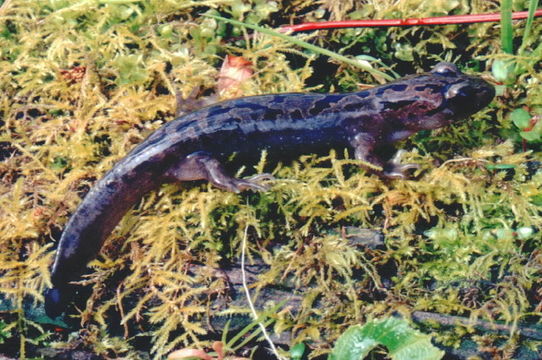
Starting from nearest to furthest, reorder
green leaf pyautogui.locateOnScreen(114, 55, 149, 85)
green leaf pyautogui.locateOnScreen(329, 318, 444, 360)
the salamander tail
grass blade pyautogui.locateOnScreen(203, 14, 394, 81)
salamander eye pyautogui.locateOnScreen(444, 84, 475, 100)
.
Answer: green leaf pyautogui.locateOnScreen(329, 318, 444, 360)
the salamander tail
salamander eye pyautogui.locateOnScreen(444, 84, 475, 100)
grass blade pyautogui.locateOnScreen(203, 14, 394, 81)
green leaf pyautogui.locateOnScreen(114, 55, 149, 85)

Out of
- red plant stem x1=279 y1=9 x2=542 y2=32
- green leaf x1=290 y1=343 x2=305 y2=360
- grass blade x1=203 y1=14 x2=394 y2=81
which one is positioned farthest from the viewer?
red plant stem x1=279 y1=9 x2=542 y2=32

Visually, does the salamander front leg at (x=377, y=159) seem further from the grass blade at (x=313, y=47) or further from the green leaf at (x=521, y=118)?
the green leaf at (x=521, y=118)

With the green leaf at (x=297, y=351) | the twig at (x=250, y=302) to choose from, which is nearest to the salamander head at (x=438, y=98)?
the twig at (x=250, y=302)

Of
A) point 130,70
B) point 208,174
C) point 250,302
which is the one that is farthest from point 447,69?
point 130,70

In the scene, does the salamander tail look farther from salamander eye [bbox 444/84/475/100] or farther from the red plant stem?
salamander eye [bbox 444/84/475/100]

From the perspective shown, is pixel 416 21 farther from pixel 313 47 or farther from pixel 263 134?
pixel 263 134

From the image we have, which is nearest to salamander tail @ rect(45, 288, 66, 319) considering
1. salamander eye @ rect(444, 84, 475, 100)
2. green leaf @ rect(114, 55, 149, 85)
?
green leaf @ rect(114, 55, 149, 85)
